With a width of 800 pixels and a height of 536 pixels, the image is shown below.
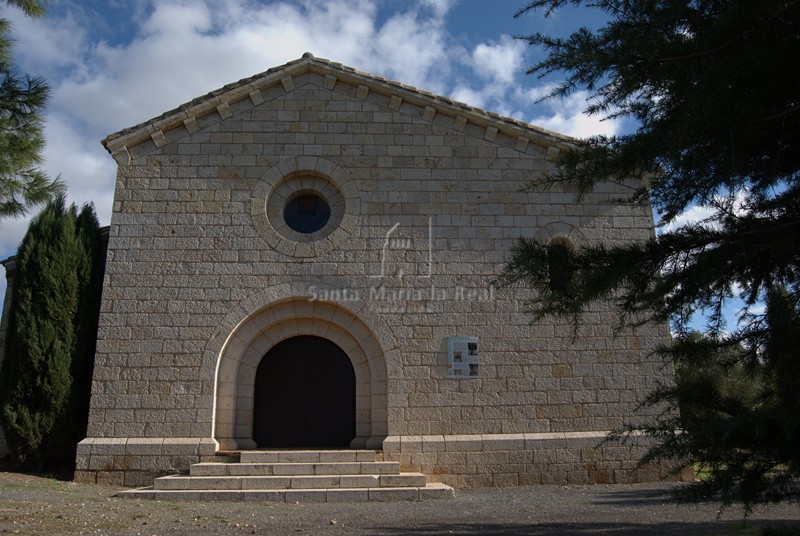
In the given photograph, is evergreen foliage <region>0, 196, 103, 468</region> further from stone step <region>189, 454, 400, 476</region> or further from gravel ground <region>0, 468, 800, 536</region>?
stone step <region>189, 454, 400, 476</region>

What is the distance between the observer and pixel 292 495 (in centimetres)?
850

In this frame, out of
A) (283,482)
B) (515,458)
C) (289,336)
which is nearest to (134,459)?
(283,482)

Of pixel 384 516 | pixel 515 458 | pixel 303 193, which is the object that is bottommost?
pixel 384 516

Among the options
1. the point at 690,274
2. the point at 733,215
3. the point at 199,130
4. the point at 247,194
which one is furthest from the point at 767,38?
the point at 199,130

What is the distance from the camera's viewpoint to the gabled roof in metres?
11.0

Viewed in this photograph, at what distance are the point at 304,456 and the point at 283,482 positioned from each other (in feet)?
2.19

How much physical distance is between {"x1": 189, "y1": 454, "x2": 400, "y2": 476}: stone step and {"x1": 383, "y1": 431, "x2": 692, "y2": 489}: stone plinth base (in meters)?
0.58

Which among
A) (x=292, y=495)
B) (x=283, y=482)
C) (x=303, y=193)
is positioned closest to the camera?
(x=292, y=495)

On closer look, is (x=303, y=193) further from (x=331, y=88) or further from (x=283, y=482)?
(x=283, y=482)

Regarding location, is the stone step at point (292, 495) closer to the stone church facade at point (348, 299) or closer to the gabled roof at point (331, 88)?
the stone church facade at point (348, 299)

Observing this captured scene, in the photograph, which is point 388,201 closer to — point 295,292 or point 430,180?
point 430,180

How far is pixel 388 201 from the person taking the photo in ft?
35.9

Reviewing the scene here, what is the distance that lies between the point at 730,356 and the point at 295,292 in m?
6.92

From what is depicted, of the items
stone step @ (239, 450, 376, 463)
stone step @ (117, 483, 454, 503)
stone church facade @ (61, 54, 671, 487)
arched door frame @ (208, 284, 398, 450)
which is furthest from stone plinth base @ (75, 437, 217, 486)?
stone step @ (117, 483, 454, 503)
